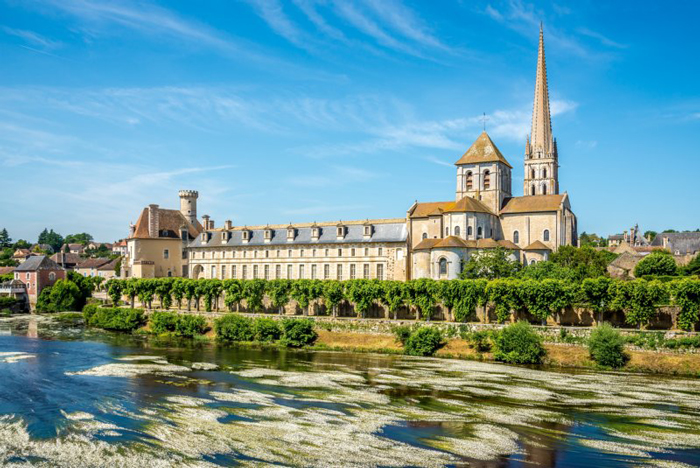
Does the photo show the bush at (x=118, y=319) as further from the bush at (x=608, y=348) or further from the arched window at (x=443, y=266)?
the bush at (x=608, y=348)

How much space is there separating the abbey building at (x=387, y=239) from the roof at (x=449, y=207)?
11 centimetres

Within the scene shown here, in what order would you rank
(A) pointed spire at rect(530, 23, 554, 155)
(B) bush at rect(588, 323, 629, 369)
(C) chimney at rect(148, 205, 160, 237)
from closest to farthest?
(B) bush at rect(588, 323, 629, 369) → (C) chimney at rect(148, 205, 160, 237) → (A) pointed spire at rect(530, 23, 554, 155)

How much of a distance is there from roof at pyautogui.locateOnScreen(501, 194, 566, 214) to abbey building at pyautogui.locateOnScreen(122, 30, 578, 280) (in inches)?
3.8

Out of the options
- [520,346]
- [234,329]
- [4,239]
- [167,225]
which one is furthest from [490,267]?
[4,239]

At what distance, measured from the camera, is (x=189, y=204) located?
8125cm

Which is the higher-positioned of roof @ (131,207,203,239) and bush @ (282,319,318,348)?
roof @ (131,207,203,239)

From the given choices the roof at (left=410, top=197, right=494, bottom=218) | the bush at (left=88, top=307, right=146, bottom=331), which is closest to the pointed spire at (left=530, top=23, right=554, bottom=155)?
the roof at (left=410, top=197, right=494, bottom=218)

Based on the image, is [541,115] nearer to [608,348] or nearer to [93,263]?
[608,348]

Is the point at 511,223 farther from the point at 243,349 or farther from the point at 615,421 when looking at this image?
the point at 615,421

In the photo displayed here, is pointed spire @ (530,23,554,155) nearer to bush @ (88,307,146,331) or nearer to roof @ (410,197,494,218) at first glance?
roof @ (410,197,494,218)

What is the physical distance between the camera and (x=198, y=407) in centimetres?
2578

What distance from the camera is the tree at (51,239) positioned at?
181462mm

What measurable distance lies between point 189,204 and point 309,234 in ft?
73.2

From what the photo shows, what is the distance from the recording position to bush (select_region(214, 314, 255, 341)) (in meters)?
49.7
